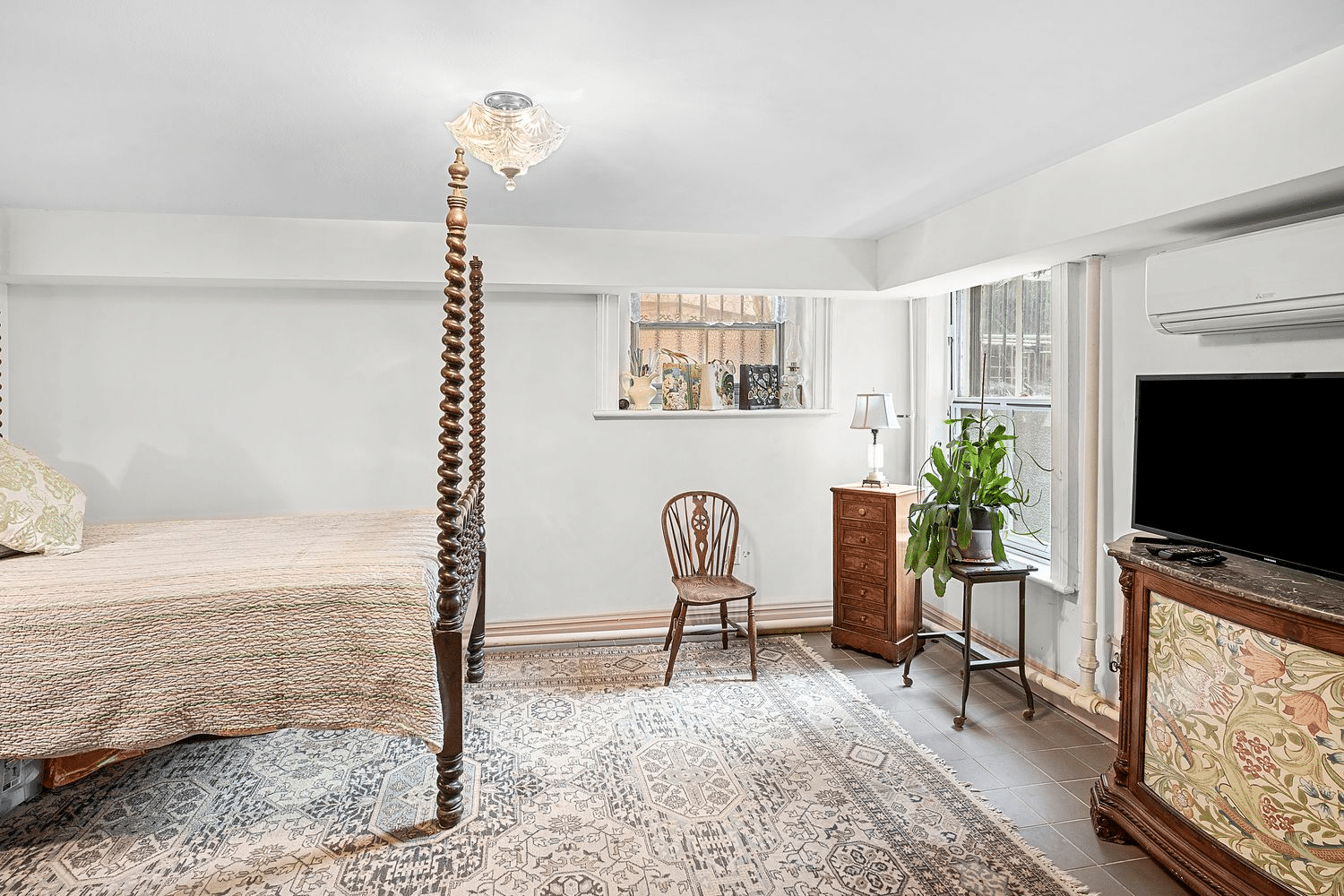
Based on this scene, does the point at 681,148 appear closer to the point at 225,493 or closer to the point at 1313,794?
the point at 1313,794

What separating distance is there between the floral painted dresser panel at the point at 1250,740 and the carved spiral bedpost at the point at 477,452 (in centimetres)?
276

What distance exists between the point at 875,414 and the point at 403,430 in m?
2.69

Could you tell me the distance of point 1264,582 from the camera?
2.09m

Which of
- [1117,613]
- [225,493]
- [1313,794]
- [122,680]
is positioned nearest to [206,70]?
[122,680]

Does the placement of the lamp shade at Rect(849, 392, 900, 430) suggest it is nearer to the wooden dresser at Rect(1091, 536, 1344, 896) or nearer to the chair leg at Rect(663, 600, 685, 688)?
the chair leg at Rect(663, 600, 685, 688)

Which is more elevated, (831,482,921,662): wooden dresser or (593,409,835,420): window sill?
(593,409,835,420): window sill

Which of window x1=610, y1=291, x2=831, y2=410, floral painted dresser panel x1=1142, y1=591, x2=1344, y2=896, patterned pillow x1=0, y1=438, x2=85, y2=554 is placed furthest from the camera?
window x1=610, y1=291, x2=831, y2=410

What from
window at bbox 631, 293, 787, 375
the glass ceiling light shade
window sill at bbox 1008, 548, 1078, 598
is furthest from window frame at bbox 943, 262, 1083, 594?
the glass ceiling light shade

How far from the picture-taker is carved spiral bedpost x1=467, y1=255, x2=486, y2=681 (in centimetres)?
357

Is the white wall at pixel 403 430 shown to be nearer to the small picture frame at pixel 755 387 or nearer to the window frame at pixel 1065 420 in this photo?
the small picture frame at pixel 755 387

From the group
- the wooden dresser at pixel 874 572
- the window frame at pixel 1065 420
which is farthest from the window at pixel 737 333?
the window frame at pixel 1065 420

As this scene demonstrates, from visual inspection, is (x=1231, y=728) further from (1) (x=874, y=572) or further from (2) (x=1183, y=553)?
(1) (x=874, y=572)

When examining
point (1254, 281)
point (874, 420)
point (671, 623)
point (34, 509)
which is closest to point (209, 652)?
point (34, 509)

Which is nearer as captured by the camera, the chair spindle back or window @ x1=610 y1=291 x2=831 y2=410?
the chair spindle back
